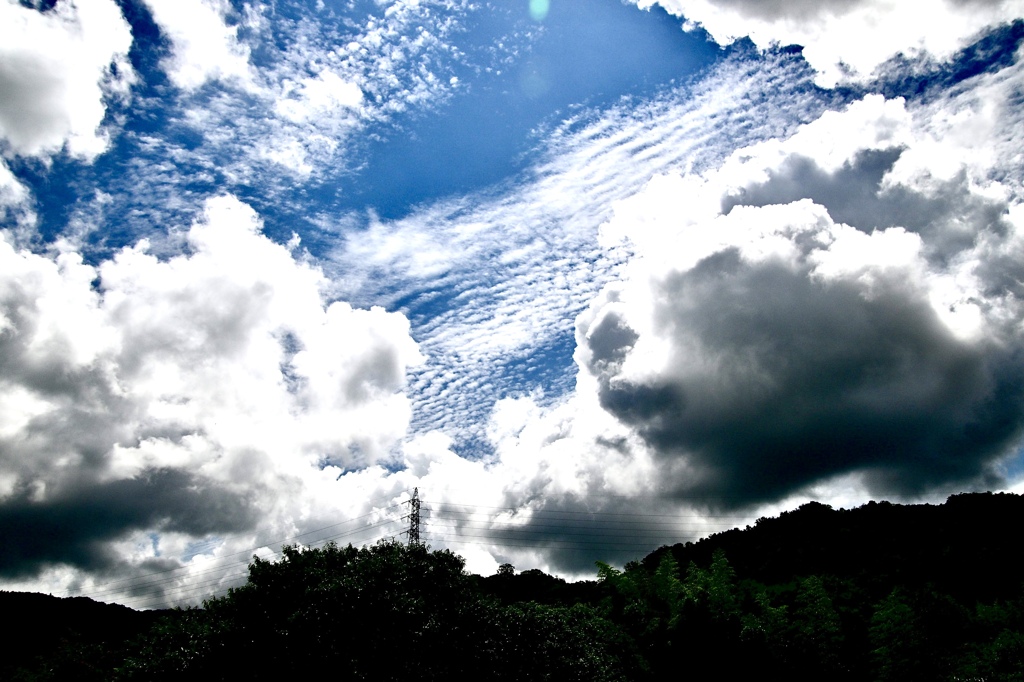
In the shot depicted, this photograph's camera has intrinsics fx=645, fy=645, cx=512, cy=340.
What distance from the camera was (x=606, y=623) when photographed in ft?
103

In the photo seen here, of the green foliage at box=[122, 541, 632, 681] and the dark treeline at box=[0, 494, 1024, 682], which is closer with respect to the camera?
the green foliage at box=[122, 541, 632, 681]

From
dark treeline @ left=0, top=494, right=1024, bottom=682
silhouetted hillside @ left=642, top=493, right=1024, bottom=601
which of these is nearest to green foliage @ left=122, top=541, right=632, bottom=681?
dark treeline @ left=0, top=494, right=1024, bottom=682

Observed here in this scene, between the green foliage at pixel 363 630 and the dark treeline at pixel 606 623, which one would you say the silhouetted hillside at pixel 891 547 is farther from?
the green foliage at pixel 363 630

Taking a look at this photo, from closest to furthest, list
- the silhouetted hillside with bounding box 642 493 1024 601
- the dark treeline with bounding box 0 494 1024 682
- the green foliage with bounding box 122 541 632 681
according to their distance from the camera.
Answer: the green foliage with bounding box 122 541 632 681, the dark treeline with bounding box 0 494 1024 682, the silhouetted hillside with bounding box 642 493 1024 601

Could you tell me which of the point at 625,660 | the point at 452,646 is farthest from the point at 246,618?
the point at 625,660

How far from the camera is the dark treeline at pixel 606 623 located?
2050 cm

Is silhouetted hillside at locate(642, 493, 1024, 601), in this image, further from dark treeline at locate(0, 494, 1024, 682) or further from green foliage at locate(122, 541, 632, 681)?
green foliage at locate(122, 541, 632, 681)

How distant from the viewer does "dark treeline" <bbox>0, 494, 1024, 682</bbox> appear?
67.3ft

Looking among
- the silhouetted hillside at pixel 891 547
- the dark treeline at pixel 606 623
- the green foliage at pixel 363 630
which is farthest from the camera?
the silhouetted hillside at pixel 891 547

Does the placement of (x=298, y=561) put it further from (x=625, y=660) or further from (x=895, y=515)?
(x=895, y=515)

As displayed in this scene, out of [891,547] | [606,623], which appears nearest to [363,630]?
[606,623]

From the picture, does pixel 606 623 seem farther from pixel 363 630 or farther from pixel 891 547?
pixel 891 547

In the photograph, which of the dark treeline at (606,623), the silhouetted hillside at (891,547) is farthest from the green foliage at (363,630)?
the silhouetted hillside at (891,547)

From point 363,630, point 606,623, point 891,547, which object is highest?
point 891,547
